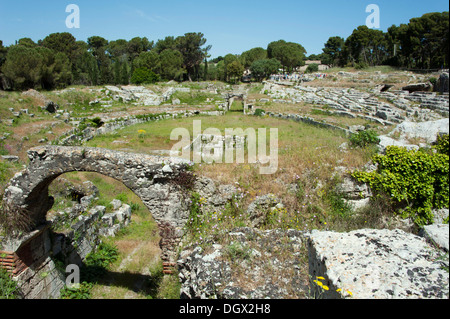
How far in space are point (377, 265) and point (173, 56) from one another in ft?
203

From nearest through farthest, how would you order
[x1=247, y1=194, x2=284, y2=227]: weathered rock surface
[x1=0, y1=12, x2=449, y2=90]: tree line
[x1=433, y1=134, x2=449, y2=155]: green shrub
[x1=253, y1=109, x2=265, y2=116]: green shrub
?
[x1=433, y1=134, x2=449, y2=155]: green shrub → [x1=247, y1=194, x2=284, y2=227]: weathered rock surface → [x1=253, y1=109, x2=265, y2=116]: green shrub → [x1=0, y1=12, x2=449, y2=90]: tree line

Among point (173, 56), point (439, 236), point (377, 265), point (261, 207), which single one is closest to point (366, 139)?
point (261, 207)

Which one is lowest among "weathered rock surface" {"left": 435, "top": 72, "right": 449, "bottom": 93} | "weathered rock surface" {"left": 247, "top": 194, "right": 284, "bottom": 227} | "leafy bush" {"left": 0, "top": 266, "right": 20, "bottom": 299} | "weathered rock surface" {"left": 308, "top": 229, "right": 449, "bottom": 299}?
"leafy bush" {"left": 0, "top": 266, "right": 20, "bottom": 299}

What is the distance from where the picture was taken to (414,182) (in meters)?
6.75

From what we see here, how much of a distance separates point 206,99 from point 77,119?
2063 cm

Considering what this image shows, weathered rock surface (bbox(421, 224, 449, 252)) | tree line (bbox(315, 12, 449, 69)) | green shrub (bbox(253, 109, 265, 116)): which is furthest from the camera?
tree line (bbox(315, 12, 449, 69))

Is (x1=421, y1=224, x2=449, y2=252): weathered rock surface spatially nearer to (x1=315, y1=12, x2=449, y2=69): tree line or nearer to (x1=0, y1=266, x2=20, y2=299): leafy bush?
(x1=0, y1=266, x2=20, y2=299): leafy bush

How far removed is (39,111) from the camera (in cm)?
2644

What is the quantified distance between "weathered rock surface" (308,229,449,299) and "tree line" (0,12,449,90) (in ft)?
58.2

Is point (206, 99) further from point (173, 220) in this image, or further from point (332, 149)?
point (173, 220)

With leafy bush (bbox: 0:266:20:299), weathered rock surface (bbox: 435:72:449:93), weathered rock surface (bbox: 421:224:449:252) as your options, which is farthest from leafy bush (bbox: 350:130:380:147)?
weathered rock surface (bbox: 435:72:449:93)

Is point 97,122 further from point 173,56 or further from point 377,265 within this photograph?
point 173,56

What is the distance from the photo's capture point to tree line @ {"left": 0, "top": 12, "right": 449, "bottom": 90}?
3447cm
